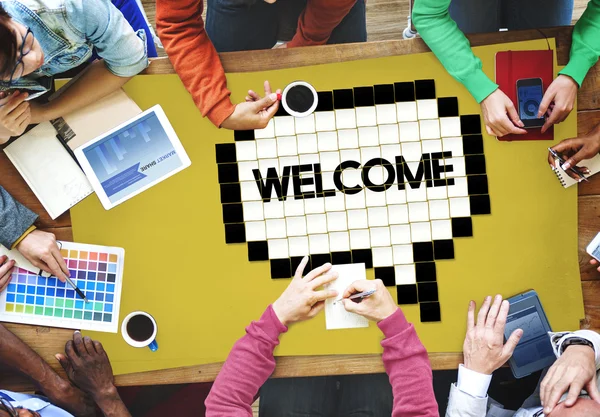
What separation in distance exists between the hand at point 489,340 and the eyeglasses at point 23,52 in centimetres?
118

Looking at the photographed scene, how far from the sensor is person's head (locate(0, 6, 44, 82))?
38.7 inches

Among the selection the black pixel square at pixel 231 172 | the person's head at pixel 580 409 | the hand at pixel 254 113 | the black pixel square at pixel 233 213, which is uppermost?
the hand at pixel 254 113

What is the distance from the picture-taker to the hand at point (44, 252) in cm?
130

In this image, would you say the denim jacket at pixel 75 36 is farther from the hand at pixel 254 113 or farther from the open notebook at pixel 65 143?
the hand at pixel 254 113

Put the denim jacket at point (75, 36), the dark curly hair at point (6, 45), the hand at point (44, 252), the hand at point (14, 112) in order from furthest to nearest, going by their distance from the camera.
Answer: the hand at point (44, 252), the hand at point (14, 112), the denim jacket at point (75, 36), the dark curly hair at point (6, 45)

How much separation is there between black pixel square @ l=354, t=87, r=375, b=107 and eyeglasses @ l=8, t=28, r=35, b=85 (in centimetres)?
75

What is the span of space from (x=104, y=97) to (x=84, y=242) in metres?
0.39

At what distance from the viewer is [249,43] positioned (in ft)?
4.96

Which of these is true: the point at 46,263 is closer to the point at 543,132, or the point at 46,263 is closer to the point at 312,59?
the point at 312,59

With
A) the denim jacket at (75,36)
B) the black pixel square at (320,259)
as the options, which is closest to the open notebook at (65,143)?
the denim jacket at (75,36)

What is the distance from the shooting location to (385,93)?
130 cm

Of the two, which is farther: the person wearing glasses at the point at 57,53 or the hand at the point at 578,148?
the hand at the point at 578,148

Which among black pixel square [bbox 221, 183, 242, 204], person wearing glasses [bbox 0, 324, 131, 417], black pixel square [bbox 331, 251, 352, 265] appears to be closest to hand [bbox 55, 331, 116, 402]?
person wearing glasses [bbox 0, 324, 131, 417]

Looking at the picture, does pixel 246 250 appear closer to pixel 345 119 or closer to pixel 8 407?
pixel 345 119
